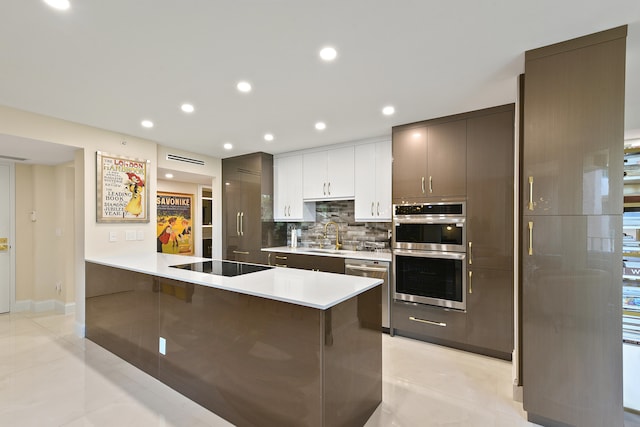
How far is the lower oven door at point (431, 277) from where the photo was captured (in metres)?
2.95

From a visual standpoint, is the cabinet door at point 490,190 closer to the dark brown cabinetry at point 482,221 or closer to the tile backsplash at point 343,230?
the dark brown cabinetry at point 482,221

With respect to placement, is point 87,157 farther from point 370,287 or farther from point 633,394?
point 633,394

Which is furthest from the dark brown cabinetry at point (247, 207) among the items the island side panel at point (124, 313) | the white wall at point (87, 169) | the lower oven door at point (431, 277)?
the lower oven door at point (431, 277)

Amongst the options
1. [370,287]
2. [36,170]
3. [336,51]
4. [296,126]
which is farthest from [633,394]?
[36,170]

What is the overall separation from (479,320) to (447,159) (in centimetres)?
165

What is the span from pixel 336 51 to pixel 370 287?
1.56 m

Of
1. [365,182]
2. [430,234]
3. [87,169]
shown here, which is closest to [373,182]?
[365,182]

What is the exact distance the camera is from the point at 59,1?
145cm

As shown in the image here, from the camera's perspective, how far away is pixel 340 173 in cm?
402

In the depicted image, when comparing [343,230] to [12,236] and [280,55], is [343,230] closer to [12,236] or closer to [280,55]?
[280,55]

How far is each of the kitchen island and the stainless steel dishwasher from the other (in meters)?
1.29

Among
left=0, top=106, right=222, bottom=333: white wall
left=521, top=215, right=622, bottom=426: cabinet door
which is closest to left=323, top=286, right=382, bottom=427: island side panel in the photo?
left=521, top=215, right=622, bottom=426: cabinet door

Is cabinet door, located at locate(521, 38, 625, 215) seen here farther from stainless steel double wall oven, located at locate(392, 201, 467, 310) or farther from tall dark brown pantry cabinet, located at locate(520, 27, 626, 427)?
stainless steel double wall oven, located at locate(392, 201, 467, 310)

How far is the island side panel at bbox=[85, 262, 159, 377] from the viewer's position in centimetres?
247
